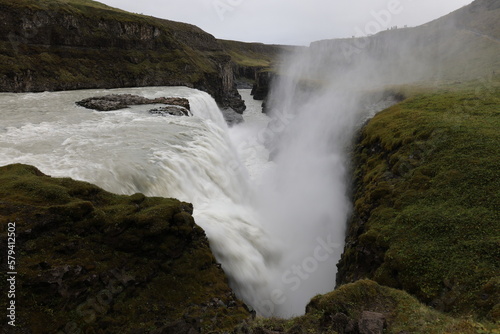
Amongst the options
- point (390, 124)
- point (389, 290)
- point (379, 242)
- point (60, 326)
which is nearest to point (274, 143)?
point (390, 124)

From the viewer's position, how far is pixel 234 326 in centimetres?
1003

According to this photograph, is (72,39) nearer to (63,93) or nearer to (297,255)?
(63,93)

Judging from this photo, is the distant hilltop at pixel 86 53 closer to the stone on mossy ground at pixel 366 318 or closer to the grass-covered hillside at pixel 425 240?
the grass-covered hillside at pixel 425 240

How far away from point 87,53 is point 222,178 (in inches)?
2270

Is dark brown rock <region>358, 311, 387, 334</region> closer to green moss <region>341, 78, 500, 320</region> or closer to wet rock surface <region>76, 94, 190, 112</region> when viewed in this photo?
green moss <region>341, 78, 500, 320</region>

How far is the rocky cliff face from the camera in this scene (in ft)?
176

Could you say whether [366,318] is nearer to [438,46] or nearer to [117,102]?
[117,102]

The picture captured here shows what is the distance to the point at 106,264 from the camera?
412 inches

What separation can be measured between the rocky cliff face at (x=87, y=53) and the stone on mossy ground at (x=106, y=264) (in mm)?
50409

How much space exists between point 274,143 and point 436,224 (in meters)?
39.9

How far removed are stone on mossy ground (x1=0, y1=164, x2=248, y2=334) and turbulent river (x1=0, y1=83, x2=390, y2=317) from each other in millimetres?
3477

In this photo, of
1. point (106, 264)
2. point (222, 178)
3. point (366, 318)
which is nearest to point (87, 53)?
point (222, 178)

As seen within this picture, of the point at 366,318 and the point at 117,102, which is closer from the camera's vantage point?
the point at 366,318

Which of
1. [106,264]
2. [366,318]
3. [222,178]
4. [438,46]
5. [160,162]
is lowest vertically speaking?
[222,178]
